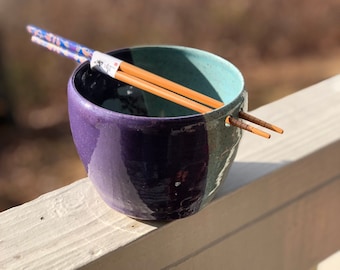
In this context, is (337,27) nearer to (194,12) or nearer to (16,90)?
(194,12)

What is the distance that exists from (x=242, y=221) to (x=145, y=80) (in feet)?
0.53

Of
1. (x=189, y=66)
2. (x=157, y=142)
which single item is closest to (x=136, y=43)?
(x=189, y=66)

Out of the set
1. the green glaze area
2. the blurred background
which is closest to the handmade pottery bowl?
the green glaze area

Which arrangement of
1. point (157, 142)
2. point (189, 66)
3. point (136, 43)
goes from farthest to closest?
point (136, 43), point (189, 66), point (157, 142)

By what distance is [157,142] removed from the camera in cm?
42

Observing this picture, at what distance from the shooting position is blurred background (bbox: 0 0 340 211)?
1.69m

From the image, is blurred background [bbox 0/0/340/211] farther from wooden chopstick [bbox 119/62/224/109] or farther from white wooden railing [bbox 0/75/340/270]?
wooden chopstick [bbox 119/62/224/109]

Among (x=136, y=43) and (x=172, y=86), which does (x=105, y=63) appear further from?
(x=136, y=43)

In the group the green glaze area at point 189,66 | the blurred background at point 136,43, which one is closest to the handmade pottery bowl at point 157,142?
the green glaze area at point 189,66

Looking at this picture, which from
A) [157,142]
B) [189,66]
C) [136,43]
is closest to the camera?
[157,142]

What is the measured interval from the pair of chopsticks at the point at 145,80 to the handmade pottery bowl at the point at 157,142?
10mm

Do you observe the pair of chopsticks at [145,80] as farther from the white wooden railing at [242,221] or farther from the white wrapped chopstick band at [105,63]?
the white wooden railing at [242,221]

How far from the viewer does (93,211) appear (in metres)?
0.50

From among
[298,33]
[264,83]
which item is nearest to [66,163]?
[264,83]
